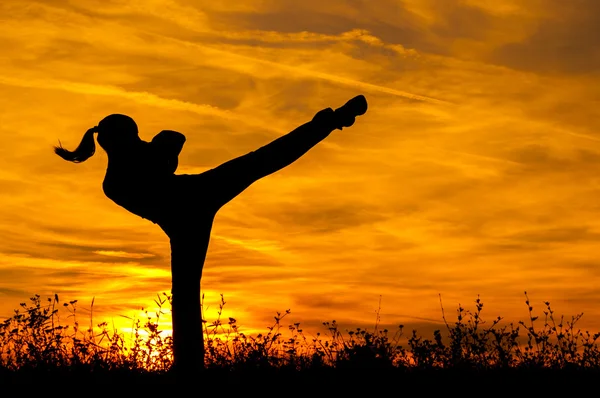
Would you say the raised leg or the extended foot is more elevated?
the extended foot

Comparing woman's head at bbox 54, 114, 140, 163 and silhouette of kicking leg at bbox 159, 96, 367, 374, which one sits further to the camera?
woman's head at bbox 54, 114, 140, 163

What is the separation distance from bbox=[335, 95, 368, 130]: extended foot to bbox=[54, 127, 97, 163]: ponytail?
112 inches

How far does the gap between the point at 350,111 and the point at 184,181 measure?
2.03 meters

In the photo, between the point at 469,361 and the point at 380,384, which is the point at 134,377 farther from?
the point at 469,361

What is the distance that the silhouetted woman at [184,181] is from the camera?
9.77 meters

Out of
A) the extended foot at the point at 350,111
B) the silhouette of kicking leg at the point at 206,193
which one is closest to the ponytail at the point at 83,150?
the silhouette of kicking leg at the point at 206,193

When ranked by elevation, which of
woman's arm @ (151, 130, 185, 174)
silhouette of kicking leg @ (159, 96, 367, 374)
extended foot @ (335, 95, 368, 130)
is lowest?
silhouette of kicking leg @ (159, 96, 367, 374)

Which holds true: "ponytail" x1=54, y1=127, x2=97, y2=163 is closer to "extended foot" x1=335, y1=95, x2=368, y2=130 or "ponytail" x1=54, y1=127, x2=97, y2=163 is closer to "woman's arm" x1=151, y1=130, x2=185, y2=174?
"woman's arm" x1=151, y1=130, x2=185, y2=174

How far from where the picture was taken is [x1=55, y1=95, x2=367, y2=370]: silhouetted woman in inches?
384

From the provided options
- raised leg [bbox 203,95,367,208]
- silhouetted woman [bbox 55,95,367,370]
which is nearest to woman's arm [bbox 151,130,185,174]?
silhouetted woman [bbox 55,95,367,370]

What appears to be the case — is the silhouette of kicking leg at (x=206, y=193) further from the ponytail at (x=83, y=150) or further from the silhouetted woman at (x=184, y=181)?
the ponytail at (x=83, y=150)

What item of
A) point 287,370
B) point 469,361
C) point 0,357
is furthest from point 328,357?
point 0,357

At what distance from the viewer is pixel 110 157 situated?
10055mm

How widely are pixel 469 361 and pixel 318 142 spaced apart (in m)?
3.05
